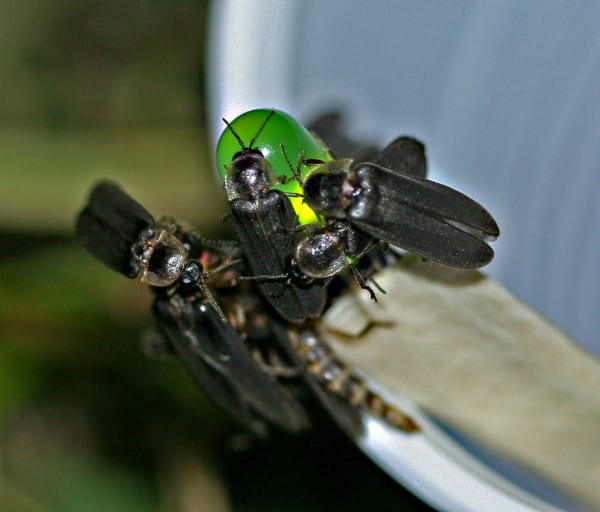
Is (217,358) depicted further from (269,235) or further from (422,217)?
(422,217)

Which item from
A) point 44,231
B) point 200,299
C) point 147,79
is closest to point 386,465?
point 200,299

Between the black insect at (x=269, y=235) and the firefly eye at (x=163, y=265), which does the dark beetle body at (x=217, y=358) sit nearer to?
the firefly eye at (x=163, y=265)

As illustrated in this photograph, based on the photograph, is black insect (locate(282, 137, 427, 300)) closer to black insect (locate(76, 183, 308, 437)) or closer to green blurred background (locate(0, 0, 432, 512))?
black insect (locate(76, 183, 308, 437))

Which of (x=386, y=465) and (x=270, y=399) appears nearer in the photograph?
(x=386, y=465)

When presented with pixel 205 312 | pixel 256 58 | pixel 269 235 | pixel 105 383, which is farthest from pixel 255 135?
pixel 105 383

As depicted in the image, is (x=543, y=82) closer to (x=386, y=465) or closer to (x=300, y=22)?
(x=300, y=22)

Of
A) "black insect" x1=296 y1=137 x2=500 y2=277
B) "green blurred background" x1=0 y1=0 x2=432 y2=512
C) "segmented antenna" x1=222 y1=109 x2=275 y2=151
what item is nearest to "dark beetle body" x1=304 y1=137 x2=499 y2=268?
"black insect" x1=296 y1=137 x2=500 y2=277
